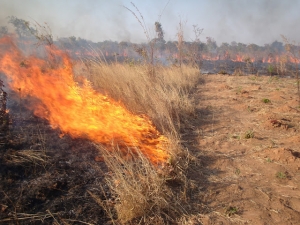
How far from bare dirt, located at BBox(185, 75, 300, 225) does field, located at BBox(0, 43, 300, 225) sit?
13 millimetres

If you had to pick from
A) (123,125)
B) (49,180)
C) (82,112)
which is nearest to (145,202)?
(49,180)

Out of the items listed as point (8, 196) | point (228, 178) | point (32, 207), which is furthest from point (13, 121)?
point (228, 178)

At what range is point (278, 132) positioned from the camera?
4098 mm

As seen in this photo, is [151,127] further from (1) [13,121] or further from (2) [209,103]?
(2) [209,103]

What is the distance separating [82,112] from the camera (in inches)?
155

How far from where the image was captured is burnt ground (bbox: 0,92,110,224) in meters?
1.85

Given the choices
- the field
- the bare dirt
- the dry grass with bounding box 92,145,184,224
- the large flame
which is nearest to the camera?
the dry grass with bounding box 92,145,184,224

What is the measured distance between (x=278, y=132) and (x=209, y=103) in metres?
2.53

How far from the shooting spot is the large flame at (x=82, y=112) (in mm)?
3248

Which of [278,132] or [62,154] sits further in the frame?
[278,132]

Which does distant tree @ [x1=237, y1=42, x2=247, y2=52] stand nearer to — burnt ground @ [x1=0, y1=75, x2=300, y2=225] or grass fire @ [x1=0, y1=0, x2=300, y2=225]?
grass fire @ [x1=0, y1=0, x2=300, y2=225]

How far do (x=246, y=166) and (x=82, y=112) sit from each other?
322 centimetres

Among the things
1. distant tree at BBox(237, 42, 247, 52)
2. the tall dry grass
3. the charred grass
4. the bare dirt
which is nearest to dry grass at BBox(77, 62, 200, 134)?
the tall dry grass

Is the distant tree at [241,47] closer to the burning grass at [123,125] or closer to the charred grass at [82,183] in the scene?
the burning grass at [123,125]
